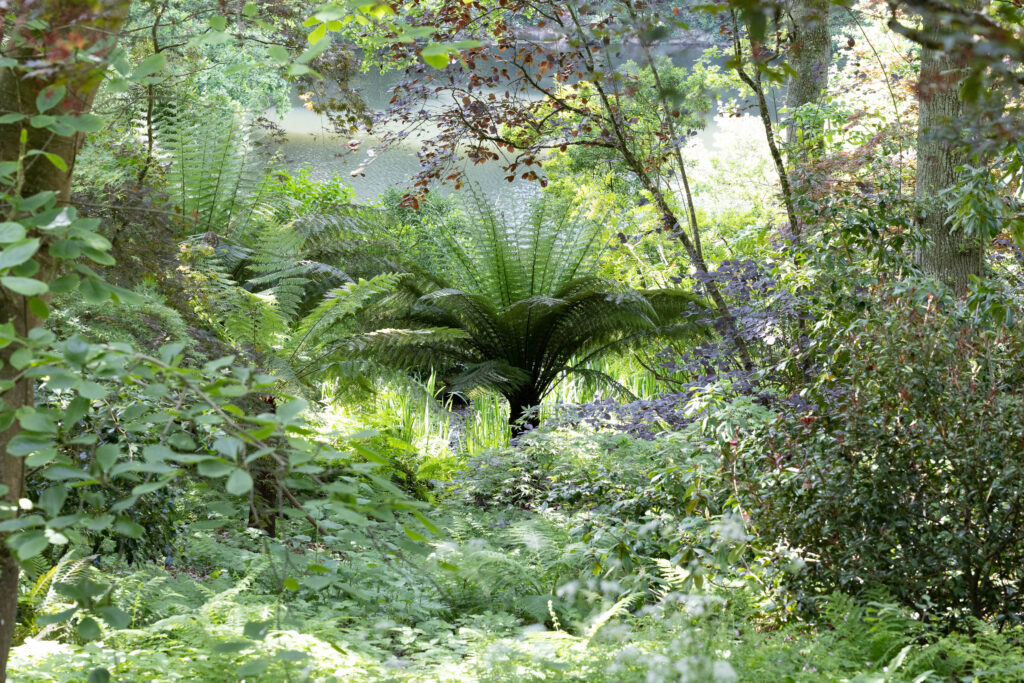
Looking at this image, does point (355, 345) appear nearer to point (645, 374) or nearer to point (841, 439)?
point (645, 374)

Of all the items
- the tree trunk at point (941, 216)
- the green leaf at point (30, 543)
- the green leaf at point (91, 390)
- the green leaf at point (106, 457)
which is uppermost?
the tree trunk at point (941, 216)

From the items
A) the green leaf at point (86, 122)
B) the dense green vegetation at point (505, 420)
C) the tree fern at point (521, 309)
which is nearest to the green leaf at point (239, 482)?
the dense green vegetation at point (505, 420)

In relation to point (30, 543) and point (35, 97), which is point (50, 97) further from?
point (30, 543)

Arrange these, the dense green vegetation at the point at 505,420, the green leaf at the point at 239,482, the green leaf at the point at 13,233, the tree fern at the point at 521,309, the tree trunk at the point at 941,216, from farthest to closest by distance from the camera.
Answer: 1. the tree fern at the point at 521,309
2. the tree trunk at the point at 941,216
3. the dense green vegetation at the point at 505,420
4. the green leaf at the point at 13,233
5. the green leaf at the point at 239,482

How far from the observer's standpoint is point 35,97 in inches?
55.3

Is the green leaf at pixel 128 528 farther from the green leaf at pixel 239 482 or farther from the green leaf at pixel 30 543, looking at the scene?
the green leaf at pixel 239 482

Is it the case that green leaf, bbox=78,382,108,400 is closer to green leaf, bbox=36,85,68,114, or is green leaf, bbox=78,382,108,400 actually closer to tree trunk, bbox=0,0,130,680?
tree trunk, bbox=0,0,130,680

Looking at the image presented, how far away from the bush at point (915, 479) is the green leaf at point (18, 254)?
87.3 inches

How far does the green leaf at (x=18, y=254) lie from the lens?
3.08ft

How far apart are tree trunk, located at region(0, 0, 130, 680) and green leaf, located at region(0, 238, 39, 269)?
0.58ft

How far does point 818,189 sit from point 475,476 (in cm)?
244

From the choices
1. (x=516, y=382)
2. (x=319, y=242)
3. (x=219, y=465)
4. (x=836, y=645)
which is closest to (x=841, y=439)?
(x=836, y=645)

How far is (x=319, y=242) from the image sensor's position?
6773mm

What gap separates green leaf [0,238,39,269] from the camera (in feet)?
3.08
